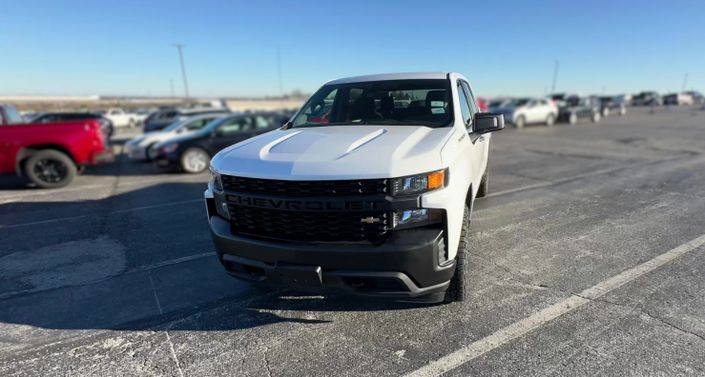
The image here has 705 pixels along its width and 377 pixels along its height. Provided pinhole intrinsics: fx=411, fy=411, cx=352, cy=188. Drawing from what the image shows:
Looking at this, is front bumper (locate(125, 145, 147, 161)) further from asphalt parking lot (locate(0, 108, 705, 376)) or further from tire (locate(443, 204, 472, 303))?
tire (locate(443, 204, 472, 303))

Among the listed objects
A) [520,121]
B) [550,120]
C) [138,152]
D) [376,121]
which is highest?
[376,121]

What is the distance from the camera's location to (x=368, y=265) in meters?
2.61

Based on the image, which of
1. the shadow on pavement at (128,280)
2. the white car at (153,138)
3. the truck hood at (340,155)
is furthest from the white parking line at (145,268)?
the white car at (153,138)

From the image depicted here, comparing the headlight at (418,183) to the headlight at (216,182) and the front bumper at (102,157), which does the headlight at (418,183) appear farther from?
the front bumper at (102,157)

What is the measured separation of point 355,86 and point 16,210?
20.9 feet

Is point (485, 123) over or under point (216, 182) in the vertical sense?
over

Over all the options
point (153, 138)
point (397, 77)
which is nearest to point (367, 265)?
point (397, 77)

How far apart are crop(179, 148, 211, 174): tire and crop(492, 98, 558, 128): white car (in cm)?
1791

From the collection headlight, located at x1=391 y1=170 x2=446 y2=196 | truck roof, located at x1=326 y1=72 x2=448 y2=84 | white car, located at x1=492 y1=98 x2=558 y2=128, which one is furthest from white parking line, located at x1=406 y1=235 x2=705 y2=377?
white car, located at x1=492 y1=98 x2=558 y2=128

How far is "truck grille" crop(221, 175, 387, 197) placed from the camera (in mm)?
2604

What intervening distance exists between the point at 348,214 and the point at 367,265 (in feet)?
1.14

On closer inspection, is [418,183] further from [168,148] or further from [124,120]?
[124,120]

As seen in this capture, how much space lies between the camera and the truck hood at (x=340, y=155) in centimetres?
262

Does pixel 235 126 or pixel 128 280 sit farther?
pixel 235 126
